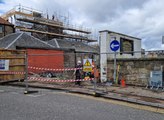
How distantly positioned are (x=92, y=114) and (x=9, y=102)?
11.4 ft

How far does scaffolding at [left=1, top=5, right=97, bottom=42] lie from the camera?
49.3 metres

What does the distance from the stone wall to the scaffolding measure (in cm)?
3786

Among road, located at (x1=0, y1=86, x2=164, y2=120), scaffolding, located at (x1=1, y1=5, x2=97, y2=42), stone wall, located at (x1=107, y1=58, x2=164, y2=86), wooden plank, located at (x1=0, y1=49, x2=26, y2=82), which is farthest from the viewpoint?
scaffolding, located at (x1=1, y1=5, x2=97, y2=42)

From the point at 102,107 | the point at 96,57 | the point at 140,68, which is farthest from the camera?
the point at 96,57

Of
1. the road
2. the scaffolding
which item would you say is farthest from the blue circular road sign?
the scaffolding

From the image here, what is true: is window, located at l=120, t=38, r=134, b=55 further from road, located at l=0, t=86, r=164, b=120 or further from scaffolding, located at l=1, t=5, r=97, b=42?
scaffolding, located at l=1, t=5, r=97, b=42

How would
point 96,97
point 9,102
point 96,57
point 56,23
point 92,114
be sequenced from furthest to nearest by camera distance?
point 56,23 < point 96,57 < point 96,97 < point 9,102 < point 92,114

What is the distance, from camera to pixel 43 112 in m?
6.72

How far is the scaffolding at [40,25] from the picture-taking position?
4931 cm

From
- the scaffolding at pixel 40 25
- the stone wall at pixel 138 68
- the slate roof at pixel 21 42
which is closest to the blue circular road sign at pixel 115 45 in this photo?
the stone wall at pixel 138 68

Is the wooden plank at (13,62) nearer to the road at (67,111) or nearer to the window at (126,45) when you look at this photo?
the road at (67,111)

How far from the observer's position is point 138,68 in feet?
41.9

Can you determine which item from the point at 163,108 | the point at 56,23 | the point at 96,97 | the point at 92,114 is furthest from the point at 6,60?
the point at 56,23

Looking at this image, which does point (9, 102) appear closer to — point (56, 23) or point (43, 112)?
point (43, 112)
